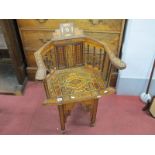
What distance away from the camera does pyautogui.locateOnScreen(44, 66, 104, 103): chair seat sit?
5.36ft

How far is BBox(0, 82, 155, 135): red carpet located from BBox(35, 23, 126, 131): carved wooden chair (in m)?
0.15

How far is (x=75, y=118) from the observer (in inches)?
82.4

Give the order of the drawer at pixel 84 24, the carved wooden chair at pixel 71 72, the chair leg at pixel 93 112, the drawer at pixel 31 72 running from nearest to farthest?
the carved wooden chair at pixel 71 72, the chair leg at pixel 93 112, the drawer at pixel 84 24, the drawer at pixel 31 72

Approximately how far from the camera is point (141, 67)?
6.91 feet

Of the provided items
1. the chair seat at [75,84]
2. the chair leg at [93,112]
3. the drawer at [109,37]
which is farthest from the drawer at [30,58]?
the chair leg at [93,112]

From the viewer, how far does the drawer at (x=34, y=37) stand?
2098mm

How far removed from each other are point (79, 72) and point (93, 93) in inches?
11.9

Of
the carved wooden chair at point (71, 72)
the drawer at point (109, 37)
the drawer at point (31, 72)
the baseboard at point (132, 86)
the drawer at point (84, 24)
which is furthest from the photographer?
the drawer at point (31, 72)

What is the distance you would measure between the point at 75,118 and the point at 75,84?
0.49 metres

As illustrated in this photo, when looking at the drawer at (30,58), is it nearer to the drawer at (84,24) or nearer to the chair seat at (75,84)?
the drawer at (84,24)

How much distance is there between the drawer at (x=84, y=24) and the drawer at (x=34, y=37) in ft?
0.25

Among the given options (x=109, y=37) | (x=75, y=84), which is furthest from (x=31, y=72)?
(x=109, y=37)

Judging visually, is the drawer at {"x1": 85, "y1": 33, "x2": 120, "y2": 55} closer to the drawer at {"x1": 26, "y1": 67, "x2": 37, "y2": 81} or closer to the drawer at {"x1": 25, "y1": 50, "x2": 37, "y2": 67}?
the drawer at {"x1": 25, "y1": 50, "x2": 37, "y2": 67}
